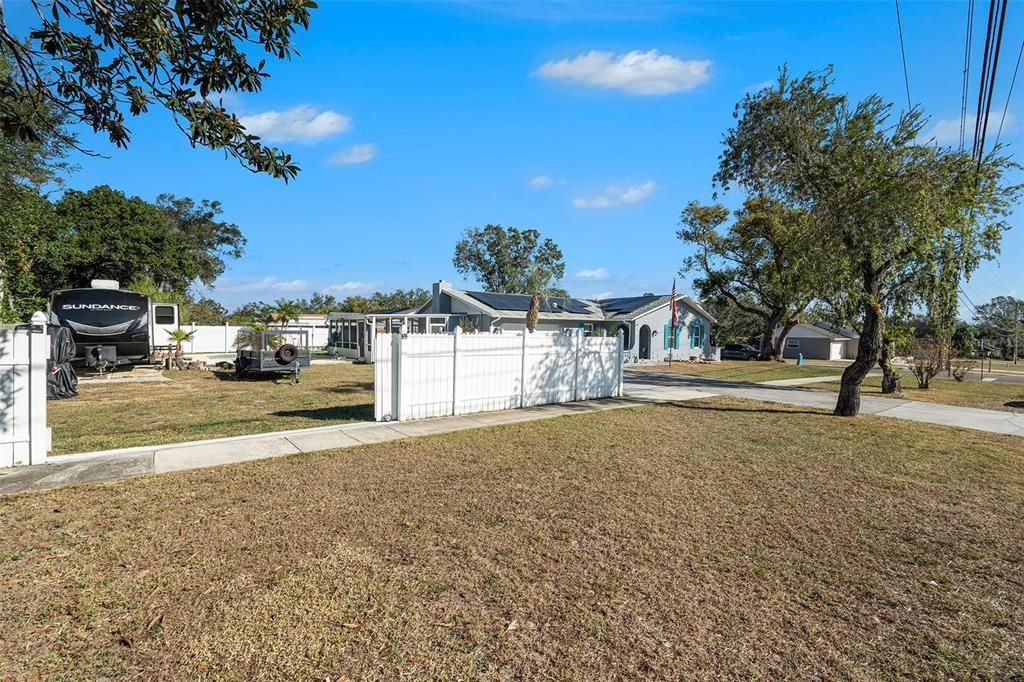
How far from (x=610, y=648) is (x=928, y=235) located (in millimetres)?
11496

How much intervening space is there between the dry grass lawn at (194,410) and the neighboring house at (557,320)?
35.7ft

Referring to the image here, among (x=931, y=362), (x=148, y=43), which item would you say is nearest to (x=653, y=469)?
(x=148, y=43)

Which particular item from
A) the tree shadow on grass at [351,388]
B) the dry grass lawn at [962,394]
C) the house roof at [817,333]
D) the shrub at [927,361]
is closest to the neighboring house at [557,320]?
the tree shadow on grass at [351,388]

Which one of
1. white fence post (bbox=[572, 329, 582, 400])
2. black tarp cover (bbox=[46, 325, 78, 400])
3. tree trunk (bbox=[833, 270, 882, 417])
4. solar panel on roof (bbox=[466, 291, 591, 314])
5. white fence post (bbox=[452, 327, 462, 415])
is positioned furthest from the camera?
solar panel on roof (bbox=[466, 291, 591, 314])

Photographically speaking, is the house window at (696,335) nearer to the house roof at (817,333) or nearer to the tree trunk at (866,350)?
the tree trunk at (866,350)

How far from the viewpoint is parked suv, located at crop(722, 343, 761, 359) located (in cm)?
4134

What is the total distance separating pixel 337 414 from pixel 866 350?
11419 mm

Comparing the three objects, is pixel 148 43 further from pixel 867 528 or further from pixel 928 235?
pixel 928 235

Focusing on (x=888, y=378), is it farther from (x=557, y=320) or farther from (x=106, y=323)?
(x=106, y=323)

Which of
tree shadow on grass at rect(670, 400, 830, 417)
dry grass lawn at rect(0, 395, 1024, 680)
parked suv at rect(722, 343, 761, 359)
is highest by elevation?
parked suv at rect(722, 343, 761, 359)

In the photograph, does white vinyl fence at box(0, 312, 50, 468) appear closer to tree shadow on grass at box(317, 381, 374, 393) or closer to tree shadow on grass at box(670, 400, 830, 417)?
tree shadow on grass at box(317, 381, 374, 393)

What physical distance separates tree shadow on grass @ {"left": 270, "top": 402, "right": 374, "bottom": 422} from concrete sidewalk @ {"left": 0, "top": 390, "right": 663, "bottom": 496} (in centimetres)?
77

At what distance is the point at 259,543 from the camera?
4.06m

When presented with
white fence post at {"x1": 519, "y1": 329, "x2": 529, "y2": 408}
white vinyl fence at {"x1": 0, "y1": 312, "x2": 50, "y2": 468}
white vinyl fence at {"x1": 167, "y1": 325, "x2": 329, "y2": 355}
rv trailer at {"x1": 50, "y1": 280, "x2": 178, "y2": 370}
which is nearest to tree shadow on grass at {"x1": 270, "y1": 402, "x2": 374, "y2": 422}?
white fence post at {"x1": 519, "y1": 329, "x2": 529, "y2": 408}
